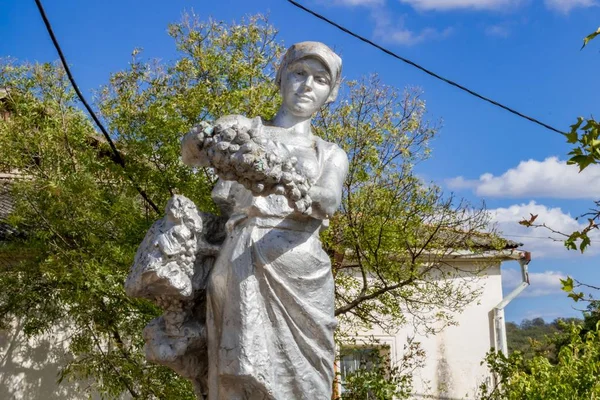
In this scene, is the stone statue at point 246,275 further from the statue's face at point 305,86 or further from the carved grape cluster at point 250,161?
the statue's face at point 305,86

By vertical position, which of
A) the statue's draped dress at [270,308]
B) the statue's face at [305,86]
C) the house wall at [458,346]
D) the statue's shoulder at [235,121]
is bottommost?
the statue's draped dress at [270,308]

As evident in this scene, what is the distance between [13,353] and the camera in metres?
13.6

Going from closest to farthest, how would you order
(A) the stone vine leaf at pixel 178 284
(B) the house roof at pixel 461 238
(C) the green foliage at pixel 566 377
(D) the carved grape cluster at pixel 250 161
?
(D) the carved grape cluster at pixel 250 161 < (A) the stone vine leaf at pixel 178 284 < (C) the green foliage at pixel 566 377 < (B) the house roof at pixel 461 238

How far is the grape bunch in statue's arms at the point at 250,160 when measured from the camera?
405 centimetres

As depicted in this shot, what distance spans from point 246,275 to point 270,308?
201 mm

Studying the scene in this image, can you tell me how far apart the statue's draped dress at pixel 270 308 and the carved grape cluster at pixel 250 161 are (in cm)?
29

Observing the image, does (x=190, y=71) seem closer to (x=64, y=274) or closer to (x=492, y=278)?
(x=64, y=274)

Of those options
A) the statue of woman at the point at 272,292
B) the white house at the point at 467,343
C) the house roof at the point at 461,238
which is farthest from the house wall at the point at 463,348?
the statue of woman at the point at 272,292

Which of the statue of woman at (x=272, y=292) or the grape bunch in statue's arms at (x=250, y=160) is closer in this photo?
the grape bunch in statue's arms at (x=250, y=160)

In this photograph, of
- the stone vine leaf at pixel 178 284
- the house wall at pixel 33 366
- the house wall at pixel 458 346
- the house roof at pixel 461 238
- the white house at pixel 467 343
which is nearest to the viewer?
the stone vine leaf at pixel 178 284

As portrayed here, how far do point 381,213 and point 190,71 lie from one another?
122 inches

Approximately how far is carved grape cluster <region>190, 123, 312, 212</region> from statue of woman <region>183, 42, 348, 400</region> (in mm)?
19

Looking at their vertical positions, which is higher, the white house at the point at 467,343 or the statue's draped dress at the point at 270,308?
the white house at the point at 467,343

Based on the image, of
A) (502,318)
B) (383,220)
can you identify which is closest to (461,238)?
(383,220)
